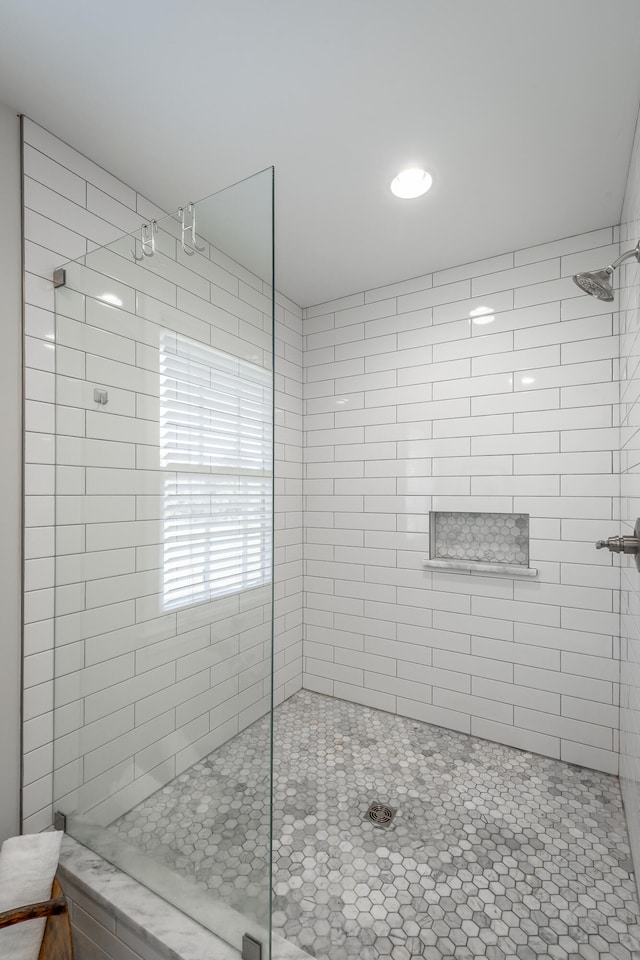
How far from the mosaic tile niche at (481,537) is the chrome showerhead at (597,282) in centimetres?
110

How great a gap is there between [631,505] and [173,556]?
58.4 inches

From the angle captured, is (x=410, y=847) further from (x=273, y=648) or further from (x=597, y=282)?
(x=597, y=282)

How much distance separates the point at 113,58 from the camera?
49.1 inches

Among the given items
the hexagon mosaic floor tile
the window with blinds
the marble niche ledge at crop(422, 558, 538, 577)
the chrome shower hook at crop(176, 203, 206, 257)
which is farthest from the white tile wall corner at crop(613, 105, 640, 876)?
the chrome shower hook at crop(176, 203, 206, 257)

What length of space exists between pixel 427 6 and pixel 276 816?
102 inches

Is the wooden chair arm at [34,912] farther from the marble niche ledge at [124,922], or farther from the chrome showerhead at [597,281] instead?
the chrome showerhead at [597,281]

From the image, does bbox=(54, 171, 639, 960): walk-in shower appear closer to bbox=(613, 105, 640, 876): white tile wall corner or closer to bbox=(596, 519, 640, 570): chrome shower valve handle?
bbox=(613, 105, 640, 876): white tile wall corner

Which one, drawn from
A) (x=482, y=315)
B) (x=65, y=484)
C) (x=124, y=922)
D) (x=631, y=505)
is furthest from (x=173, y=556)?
(x=482, y=315)

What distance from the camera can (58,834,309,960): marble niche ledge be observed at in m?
1.10

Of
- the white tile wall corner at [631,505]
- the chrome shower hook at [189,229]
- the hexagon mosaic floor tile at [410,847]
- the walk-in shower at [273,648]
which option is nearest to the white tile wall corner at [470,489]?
the walk-in shower at [273,648]

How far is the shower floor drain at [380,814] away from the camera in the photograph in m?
1.67

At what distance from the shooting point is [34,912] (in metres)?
1.03

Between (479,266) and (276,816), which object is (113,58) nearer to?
A: (479,266)

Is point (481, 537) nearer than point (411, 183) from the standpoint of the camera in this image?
No
